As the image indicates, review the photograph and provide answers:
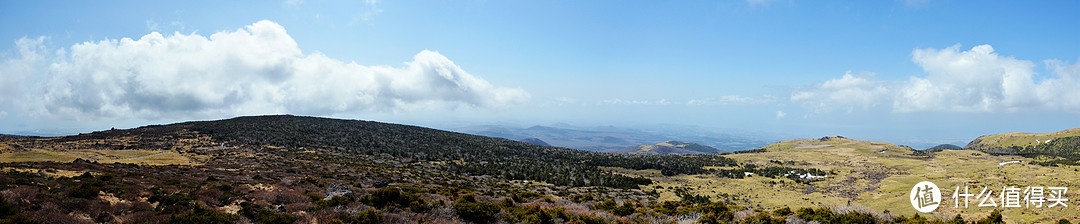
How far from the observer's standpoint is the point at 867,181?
170 ft

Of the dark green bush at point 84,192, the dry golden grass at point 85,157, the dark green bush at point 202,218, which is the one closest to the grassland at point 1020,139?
the dark green bush at point 202,218

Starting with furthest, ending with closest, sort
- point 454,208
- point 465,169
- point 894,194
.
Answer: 1. point 465,169
2. point 894,194
3. point 454,208

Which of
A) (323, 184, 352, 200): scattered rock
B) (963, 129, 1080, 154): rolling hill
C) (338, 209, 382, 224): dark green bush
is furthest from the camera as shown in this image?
(963, 129, 1080, 154): rolling hill

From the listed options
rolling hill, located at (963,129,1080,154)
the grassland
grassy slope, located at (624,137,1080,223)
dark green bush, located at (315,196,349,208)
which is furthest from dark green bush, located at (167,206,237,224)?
the grassland

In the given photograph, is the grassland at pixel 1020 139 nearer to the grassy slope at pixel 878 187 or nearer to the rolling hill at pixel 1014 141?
the rolling hill at pixel 1014 141

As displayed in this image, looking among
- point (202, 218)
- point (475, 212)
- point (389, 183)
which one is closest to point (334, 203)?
point (202, 218)

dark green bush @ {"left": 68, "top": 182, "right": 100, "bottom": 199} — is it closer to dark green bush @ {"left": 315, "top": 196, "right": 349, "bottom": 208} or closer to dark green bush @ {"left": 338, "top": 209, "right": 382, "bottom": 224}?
dark green bush @ {"left": 315, "top": 196, "right": 349, "bottom": 208}

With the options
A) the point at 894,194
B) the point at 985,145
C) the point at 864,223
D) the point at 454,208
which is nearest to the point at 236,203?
the point at 454,208

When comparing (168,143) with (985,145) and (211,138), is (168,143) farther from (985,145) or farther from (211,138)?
(985,145)

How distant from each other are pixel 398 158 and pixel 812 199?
209 ft

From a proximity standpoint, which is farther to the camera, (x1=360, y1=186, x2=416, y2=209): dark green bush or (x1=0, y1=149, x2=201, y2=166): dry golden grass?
(x1=0, y1=149, x2=201, y2=166): dry golden grass

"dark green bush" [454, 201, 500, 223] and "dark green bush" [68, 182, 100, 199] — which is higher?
"dark green bush" [68, 182, 100, 199]

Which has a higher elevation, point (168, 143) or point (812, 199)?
point (168, 143)

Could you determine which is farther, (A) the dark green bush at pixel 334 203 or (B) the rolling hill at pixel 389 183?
(A) the dark green bush at pixel 334 203
